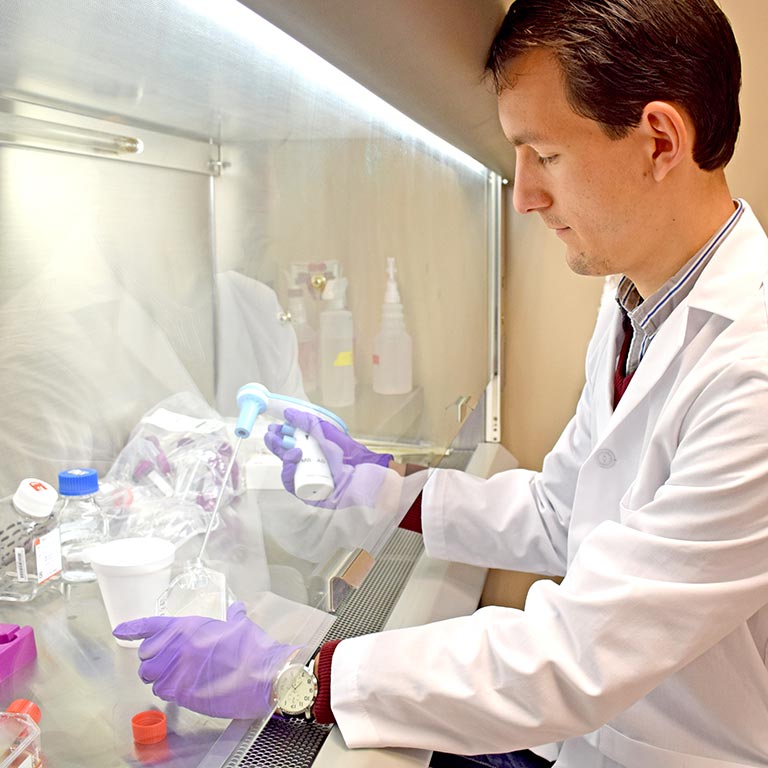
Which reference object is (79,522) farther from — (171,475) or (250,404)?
(250,404)

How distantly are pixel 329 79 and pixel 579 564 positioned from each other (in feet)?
1.98

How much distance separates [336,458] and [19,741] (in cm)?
48

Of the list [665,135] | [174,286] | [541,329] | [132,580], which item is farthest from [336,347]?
[541,329]

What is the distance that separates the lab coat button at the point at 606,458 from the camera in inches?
39.4

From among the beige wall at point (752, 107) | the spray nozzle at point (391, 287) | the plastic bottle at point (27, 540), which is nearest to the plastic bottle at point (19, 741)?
the plastic bottle at point (27, 540)

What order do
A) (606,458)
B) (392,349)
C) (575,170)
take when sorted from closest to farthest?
(575,170) < (606,458) < (392,349)

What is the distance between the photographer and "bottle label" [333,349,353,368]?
36.6 inches

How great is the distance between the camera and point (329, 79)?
794 millimetres

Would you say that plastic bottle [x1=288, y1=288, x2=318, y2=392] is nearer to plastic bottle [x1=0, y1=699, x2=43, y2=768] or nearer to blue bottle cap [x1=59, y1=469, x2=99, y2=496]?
blue bottle cap [x1=59, y1=469, x2=99, y2=496]

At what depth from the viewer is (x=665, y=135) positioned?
→ 871mm

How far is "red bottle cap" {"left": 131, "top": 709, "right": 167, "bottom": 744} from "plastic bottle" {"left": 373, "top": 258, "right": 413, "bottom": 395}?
21.1 inches

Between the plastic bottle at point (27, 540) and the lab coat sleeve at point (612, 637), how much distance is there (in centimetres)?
34

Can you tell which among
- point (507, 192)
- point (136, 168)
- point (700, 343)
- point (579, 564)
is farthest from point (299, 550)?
point (507, 192)

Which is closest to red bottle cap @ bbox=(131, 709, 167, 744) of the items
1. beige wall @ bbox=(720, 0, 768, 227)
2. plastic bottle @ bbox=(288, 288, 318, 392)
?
plastic bottle @ bbox=(288, 288, 318, 392)
